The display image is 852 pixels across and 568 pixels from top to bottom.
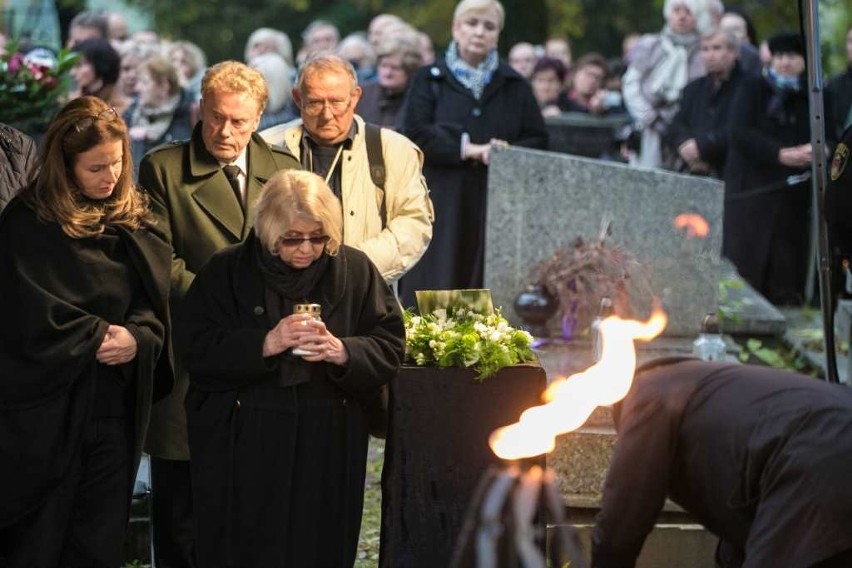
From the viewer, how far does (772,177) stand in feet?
46.5

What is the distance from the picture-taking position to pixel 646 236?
10.9 m

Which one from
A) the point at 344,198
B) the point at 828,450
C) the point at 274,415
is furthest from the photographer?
the point at 344,198

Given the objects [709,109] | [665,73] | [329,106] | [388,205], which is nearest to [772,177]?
[709,109]

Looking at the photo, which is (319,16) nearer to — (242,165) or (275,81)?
(275,81)

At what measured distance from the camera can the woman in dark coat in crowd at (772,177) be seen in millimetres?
13789

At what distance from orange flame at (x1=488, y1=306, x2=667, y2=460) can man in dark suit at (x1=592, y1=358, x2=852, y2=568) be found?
7 centimetres

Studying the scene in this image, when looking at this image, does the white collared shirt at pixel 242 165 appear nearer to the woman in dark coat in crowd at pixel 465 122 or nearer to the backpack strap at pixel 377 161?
the backpack strap at pixel 377 161

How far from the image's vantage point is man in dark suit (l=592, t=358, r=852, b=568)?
523cm

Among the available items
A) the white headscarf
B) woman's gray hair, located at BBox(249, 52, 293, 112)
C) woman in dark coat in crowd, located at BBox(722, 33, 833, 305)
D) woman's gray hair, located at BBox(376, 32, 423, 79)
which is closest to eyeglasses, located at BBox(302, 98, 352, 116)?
woman's gray hair, located at BBox(376, 32, 423, 79)

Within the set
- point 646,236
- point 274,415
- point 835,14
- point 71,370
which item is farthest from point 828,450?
point 835,14

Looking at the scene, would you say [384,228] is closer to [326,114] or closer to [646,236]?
[326,114]

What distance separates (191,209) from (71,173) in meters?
0.61

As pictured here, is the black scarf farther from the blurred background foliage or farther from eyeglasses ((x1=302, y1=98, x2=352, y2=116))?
the blurred background foliage

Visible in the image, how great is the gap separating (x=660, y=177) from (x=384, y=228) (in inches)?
152
